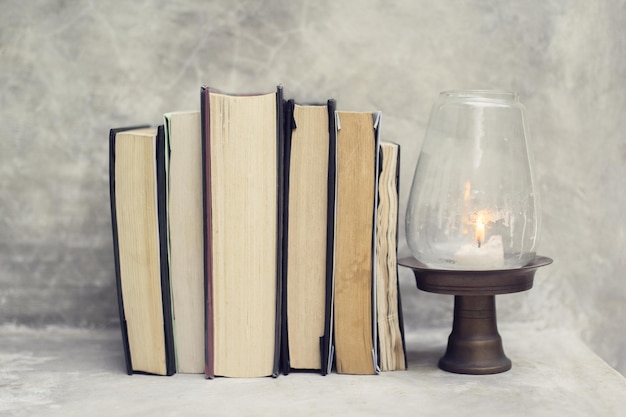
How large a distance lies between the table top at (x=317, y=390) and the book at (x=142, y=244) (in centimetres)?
4

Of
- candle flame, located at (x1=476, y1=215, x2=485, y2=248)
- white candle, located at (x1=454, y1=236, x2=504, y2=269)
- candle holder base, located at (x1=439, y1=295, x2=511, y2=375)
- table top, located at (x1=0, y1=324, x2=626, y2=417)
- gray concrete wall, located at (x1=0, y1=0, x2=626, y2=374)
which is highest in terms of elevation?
gray concrete wall, located at (x1=0, y1=0, x2=626, y2=374)

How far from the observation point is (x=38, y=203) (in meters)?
1.23

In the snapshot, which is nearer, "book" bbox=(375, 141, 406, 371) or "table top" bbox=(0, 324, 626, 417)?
"table top" bbox=(0, 324, 626, 417)

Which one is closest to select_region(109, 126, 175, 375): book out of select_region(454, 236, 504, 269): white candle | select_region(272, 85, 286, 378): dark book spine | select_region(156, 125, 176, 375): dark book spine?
select_region(156, 125, 176, 375): dark book spine

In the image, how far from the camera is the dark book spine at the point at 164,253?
99cm

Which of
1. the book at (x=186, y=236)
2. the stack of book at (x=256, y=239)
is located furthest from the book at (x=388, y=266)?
the book at (x=186, y=236)

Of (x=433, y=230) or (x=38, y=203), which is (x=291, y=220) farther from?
(x=38, y=203)

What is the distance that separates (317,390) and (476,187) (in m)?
0.30

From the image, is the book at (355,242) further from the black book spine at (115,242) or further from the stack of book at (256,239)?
the black book spine at (115,242)

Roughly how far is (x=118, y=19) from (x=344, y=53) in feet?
1.06

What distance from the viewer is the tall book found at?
96 cm

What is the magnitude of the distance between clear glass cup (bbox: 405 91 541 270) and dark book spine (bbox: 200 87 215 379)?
25cm

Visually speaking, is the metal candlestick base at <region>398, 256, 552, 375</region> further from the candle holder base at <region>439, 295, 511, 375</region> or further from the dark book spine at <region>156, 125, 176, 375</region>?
the dark book spine at <region>156, 125, 176, 375</region>

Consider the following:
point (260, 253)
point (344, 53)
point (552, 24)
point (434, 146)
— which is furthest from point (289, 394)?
point (552, 24)
